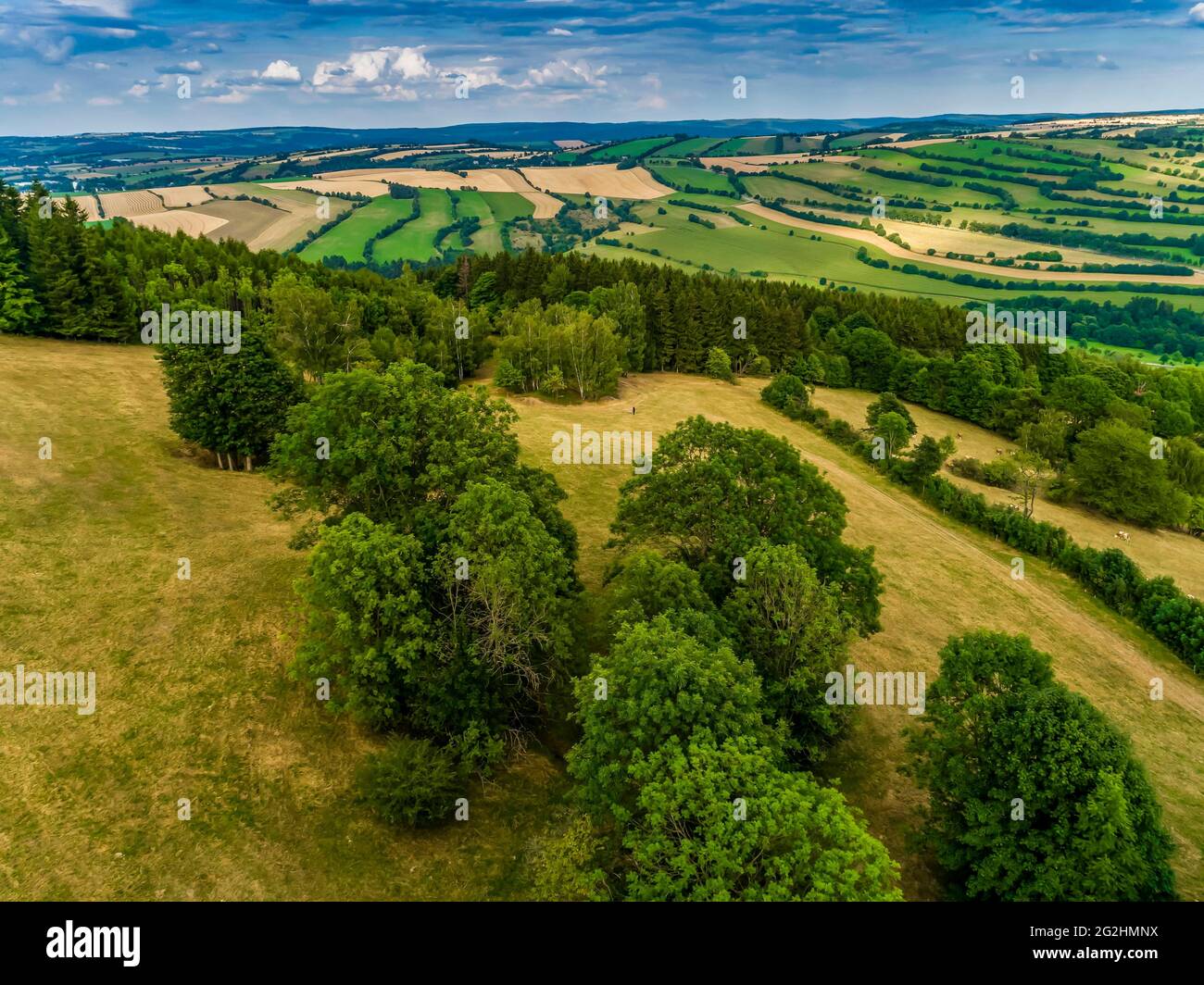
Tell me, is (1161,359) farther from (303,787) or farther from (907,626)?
(303,787)

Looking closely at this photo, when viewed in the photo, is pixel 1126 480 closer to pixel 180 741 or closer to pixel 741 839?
pixel 741 839

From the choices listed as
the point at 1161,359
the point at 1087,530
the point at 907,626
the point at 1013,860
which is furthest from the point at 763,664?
the point at 1161,359

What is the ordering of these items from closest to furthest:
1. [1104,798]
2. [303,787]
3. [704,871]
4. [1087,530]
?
[704,871] < [1104,798] < [303,787] < [1087,530]

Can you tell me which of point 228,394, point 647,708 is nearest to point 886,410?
point 228,394

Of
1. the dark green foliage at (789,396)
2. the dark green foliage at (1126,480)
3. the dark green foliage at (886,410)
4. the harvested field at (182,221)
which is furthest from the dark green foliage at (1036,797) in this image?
the harvested field at (182,221)

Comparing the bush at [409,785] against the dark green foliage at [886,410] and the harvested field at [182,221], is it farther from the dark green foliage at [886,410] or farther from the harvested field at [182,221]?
the harvested field at [182,221]
